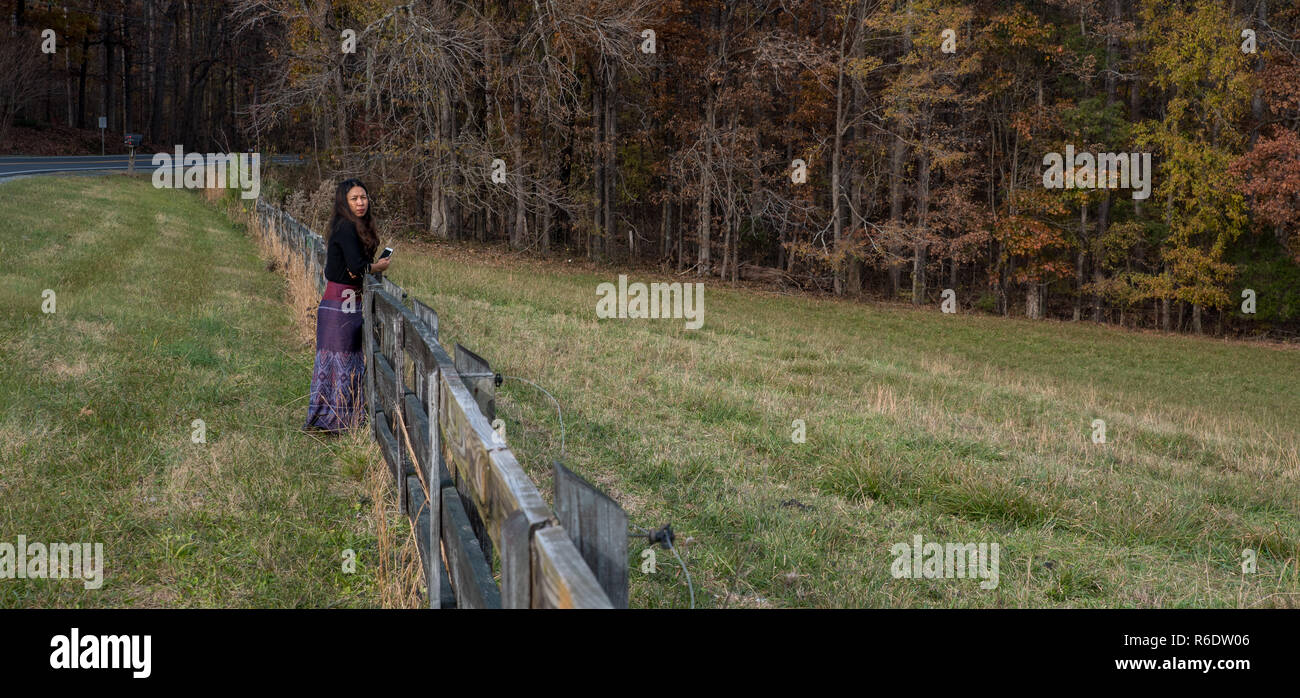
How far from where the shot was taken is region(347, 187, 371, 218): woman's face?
Answer: 6789 millimetres

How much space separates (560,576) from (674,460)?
16.8ft

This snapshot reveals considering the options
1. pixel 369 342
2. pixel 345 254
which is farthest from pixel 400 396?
pixel 345 254

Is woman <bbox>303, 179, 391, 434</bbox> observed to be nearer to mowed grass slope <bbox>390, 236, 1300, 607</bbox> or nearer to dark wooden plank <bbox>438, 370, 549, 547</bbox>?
mowed grass slope <bbox>390, 236, 1300, 607</bbox>

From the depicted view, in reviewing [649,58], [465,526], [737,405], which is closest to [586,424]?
[737,405]

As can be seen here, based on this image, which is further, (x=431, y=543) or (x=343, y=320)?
(x=343, y=320)

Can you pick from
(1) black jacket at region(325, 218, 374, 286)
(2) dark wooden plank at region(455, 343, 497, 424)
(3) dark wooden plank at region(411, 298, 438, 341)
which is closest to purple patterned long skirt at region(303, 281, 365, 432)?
(1) black jacket at region(325, 218, 374, 286)

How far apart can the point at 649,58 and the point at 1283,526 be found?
92.2 ft

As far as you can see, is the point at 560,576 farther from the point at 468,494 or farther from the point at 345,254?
the point at 345,254

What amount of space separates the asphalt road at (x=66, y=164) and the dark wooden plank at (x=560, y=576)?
30137mm

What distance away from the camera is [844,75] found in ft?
106

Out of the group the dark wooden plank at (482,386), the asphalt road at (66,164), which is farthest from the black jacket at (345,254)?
the asphalt road at (66,164)

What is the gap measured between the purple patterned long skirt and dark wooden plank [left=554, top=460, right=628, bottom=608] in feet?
16.1

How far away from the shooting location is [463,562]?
10.4ft

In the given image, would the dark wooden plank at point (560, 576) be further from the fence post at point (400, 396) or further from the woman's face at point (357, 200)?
the woman's face at point (357, 200)
